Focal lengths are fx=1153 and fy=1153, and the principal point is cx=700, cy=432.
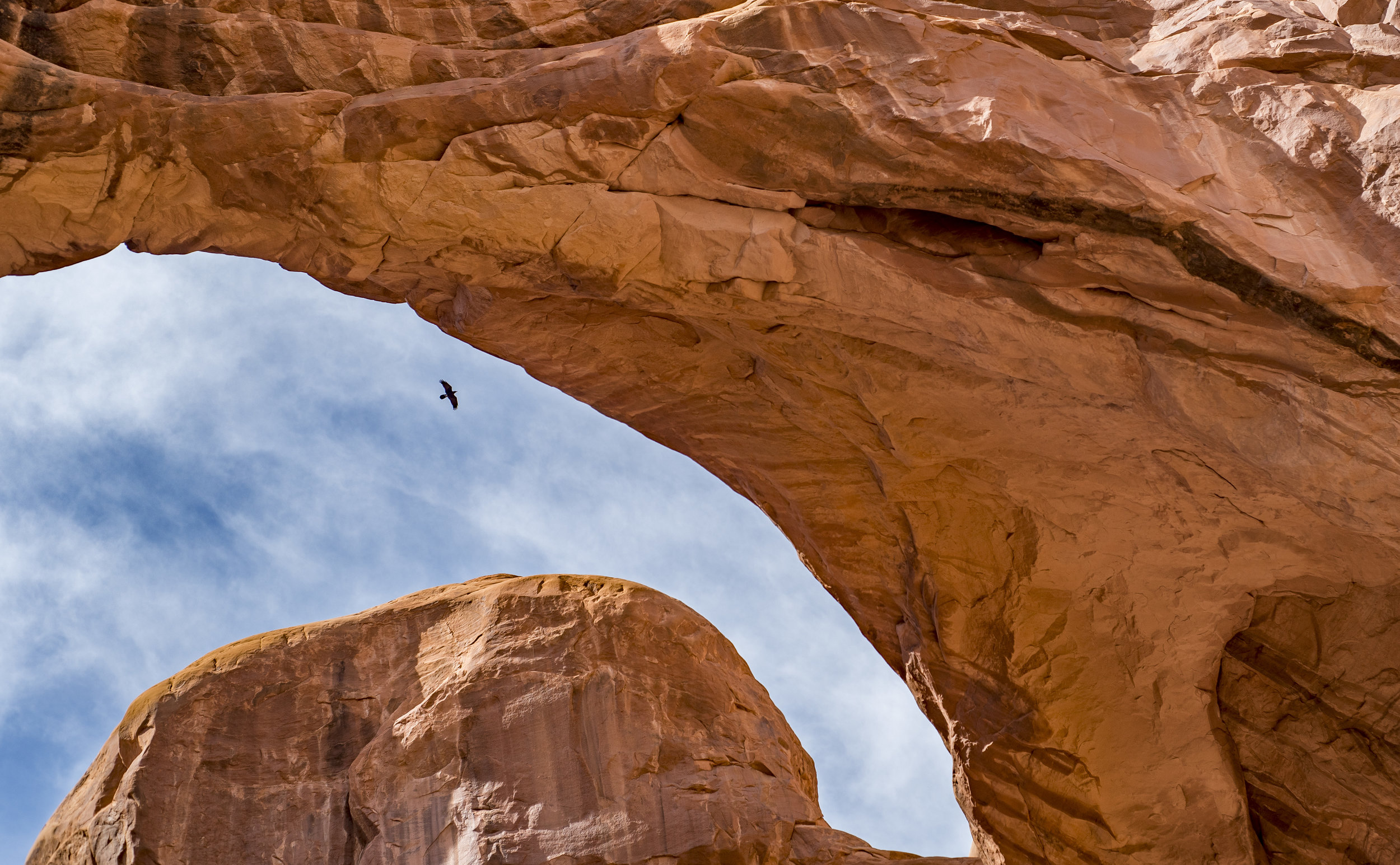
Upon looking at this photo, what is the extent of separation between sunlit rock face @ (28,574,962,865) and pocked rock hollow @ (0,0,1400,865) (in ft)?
15.8

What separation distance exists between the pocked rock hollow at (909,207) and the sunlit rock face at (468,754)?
15.8ft

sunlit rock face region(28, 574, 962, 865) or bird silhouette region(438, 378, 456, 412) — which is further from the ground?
bird silhouette region(438, 378, 456, 412)

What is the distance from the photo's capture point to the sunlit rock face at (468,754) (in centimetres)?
1225

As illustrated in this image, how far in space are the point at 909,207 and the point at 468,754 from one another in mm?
8066

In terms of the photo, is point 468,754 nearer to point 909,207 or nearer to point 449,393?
point 449,393

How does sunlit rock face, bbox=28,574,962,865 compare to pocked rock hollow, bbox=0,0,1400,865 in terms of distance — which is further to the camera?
sunlit rock face, bbox=28,574,962,865

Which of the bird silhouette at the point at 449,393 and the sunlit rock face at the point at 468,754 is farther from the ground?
the bird silhouette at the point at 449,393

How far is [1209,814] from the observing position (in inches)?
406

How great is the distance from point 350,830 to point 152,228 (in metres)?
7.28

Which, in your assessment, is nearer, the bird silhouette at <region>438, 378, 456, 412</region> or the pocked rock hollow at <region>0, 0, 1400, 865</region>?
the pocked rock hollow at <region>0, 0, 1400, 865</region>

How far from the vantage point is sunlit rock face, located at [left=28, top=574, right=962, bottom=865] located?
12250mm

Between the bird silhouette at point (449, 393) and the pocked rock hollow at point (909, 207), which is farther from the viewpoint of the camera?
the bird silhouette at point (449, 393)

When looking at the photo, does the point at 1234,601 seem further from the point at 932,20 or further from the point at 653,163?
the point at 653,163

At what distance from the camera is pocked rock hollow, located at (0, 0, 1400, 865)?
7156 mm
